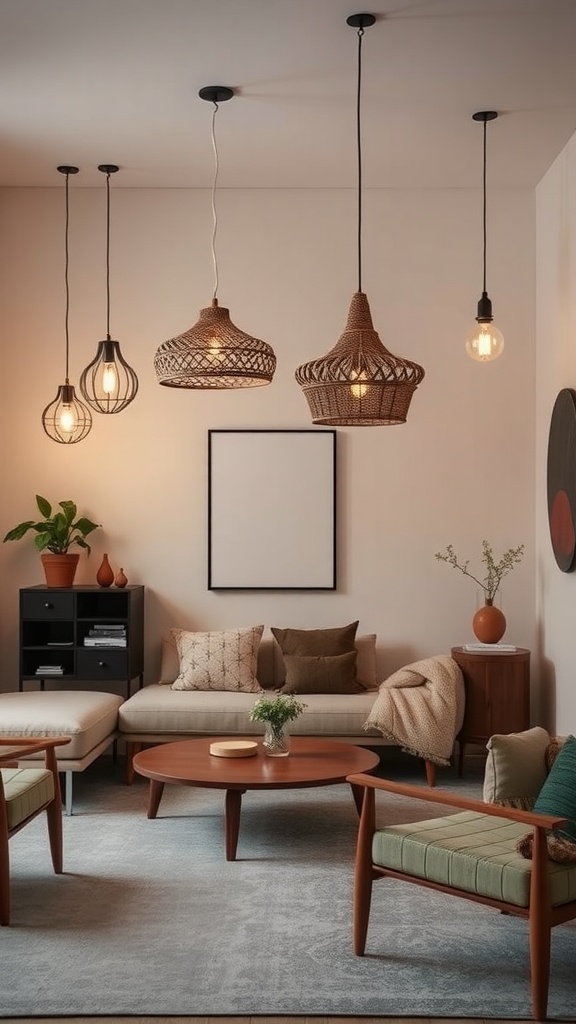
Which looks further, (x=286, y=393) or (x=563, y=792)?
(x=286, y=393)

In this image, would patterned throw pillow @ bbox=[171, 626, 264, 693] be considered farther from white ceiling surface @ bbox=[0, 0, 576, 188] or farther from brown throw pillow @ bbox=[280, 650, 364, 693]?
white ceiling surface @ bbox=[0, 0, 576, 188]

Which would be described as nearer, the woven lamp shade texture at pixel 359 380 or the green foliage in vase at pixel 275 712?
the woven lamp shade texture at pixel 359 380

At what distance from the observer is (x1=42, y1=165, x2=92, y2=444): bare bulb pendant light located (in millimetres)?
6762

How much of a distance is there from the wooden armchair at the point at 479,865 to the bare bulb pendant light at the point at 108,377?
3.23 m

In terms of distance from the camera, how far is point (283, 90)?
5.37m

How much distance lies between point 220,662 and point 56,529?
1284 mm

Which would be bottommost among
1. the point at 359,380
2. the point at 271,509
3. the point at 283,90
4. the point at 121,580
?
the point at 121,580

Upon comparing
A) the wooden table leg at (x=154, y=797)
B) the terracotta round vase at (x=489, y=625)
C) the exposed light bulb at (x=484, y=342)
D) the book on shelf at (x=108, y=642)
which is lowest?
the wooden table leg at (x=154, y=797)

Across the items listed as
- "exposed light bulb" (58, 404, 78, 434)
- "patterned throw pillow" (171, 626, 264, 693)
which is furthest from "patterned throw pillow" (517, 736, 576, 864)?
"exposed light bulb" (58, 404, 78, 434)

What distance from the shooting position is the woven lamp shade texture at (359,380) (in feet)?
13.6

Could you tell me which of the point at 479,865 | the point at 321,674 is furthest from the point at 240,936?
the point at 321,674

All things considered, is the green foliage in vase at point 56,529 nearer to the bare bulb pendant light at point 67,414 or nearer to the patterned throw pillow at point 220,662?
the bare bulb pendant light at point 67,414

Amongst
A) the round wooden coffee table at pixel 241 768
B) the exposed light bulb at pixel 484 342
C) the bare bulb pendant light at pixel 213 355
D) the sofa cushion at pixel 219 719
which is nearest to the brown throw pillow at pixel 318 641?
the sofa cushion at pixel 219 719

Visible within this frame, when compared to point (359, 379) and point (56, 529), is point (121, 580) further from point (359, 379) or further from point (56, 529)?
point (359, 379)
